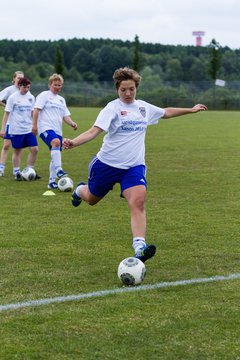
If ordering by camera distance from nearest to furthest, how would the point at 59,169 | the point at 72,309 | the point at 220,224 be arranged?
the point at 72,309
the point at 220,224
the point at 59,169

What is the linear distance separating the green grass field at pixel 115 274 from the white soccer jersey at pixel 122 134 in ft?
3.26

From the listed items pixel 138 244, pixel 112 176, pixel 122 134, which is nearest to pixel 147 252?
pixel 138 244

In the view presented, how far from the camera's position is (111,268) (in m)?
6.71

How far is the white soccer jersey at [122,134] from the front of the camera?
6.98 meters

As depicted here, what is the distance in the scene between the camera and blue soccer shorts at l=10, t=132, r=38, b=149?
14.2 metres

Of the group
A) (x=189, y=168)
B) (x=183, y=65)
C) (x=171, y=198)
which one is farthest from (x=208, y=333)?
(x=183, y=65)

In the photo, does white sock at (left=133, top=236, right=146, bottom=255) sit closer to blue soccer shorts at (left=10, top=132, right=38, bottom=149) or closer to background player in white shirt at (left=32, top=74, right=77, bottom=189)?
background player in white shirt at (left=32, top=74, right=77, bottom=189)

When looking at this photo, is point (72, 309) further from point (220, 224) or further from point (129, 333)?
point (220, 224)

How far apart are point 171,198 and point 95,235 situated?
3.22 m

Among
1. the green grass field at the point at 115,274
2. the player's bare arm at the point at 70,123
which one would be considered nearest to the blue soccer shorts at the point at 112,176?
the green grass field at the point at 115,274

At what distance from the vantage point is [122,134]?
7047mm

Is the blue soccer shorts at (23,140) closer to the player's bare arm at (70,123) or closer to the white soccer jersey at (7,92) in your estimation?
the white soccer jersey at (7,92)

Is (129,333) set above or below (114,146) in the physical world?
below

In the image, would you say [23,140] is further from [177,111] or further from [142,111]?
[142,111]
